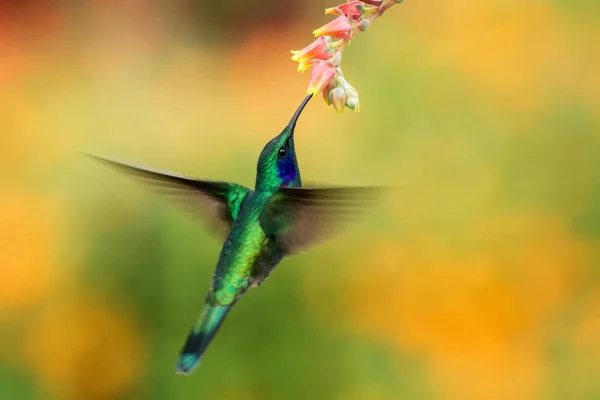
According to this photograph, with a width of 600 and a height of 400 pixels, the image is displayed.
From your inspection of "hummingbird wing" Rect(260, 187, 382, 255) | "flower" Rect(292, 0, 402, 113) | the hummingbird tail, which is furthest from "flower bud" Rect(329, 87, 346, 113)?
the hummingbird tail

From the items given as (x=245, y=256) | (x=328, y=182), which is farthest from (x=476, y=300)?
(x=245, y=256)

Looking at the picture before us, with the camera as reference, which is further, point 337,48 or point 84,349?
point 84,349

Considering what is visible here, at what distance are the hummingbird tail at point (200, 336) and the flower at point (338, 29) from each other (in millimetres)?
374

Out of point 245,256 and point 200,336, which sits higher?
point 245,256

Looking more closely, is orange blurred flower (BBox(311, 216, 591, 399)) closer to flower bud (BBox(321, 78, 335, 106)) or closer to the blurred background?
the blurred background

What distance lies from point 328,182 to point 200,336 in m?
0.83

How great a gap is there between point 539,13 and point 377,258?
71cm

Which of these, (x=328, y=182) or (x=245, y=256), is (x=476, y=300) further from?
(x=245, y=256)

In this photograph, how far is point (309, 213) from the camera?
755 mm

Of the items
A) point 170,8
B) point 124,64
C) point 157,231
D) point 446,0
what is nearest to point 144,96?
point 124,64

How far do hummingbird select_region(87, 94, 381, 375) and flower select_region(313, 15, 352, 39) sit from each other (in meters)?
0.07

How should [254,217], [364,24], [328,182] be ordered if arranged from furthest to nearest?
[328,182] < [254,217] < [364,24]

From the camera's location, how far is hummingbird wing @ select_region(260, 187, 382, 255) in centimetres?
66

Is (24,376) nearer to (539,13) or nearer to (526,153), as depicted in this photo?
(526,153)
